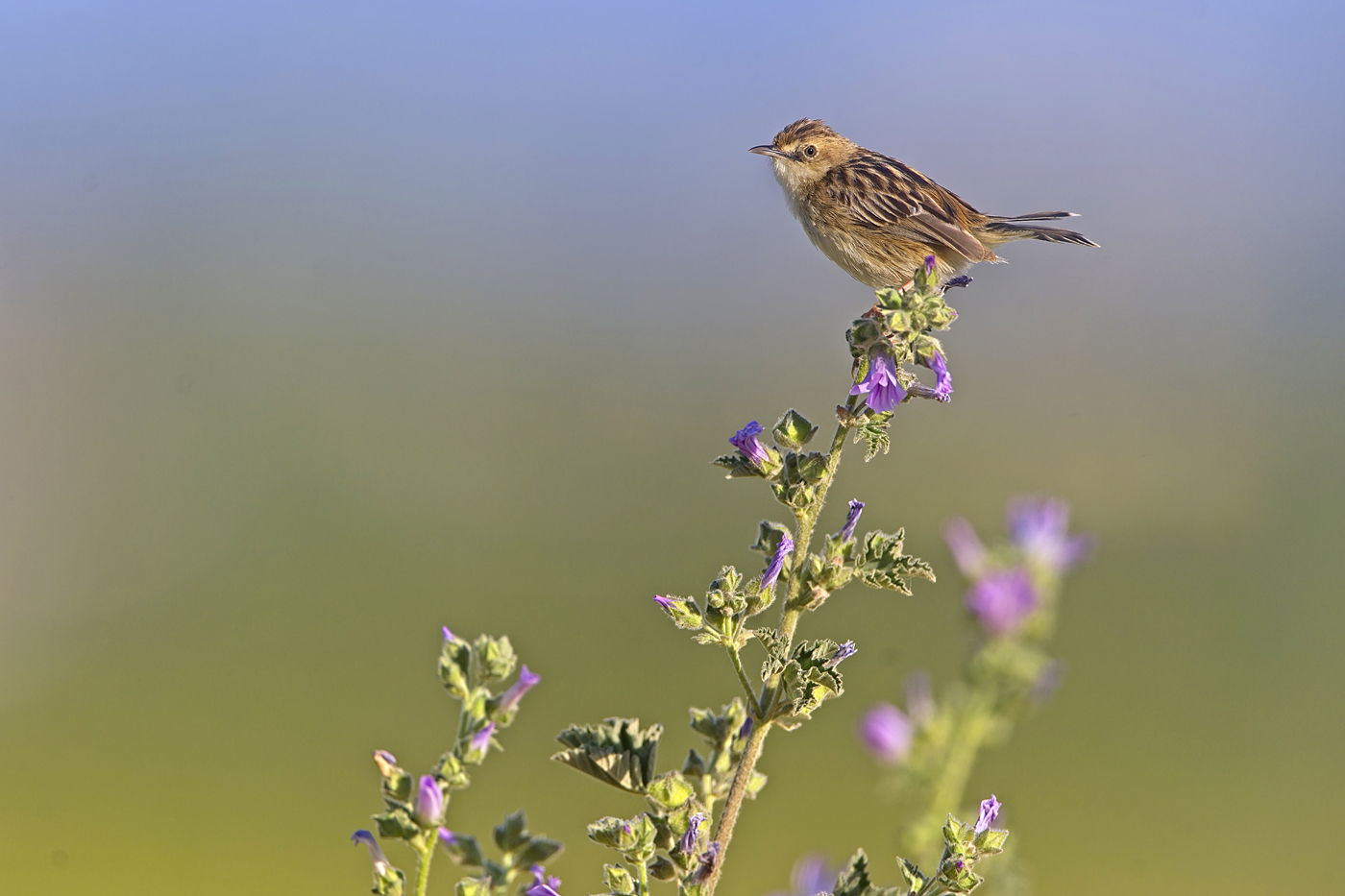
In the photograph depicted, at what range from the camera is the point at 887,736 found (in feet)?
12.3

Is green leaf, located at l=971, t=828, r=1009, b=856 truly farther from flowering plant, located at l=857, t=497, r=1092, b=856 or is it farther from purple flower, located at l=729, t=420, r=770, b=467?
flowering plant, located at l=857, t=497, r=1092, b=856

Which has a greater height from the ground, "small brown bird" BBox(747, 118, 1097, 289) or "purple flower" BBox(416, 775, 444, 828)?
"small brown bird" BBox(747, 118, 1097, 289)

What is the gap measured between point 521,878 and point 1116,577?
19772 mm

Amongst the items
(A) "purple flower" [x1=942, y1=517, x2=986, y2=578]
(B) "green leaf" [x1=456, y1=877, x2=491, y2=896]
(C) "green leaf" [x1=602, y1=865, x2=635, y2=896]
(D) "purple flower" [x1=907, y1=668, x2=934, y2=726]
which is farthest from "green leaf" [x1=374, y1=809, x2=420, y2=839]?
(A) "purple flower" [x1=942, y1=517, x2=986, y2=578]

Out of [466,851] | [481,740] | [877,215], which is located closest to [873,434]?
[481,740]

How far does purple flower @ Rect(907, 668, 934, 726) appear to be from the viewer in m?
3.81

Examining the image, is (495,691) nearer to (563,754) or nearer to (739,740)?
(563,754)

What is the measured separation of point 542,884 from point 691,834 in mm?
282

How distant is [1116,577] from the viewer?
20.5 m

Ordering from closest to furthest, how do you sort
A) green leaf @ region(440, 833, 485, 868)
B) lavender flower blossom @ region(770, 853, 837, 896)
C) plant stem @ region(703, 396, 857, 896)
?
green leaf @ region(440, 833, 485, 868) < plant stem @ region(703, 396, 857, 896) < lavender flower blossom @ region(770, 853, 837, 896)

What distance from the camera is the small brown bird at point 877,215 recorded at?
585cm

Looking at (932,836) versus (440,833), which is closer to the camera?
(440,833)

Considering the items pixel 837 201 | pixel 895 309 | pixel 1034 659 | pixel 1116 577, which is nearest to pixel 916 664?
pixel 1116 577

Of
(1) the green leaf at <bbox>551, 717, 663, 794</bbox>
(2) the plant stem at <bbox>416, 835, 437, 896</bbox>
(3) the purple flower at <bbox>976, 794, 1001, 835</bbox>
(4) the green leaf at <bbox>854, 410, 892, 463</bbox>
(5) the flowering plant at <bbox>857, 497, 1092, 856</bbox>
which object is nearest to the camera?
(2) the plant stem at <bbox>416, 835, 437, 896</bbox>
